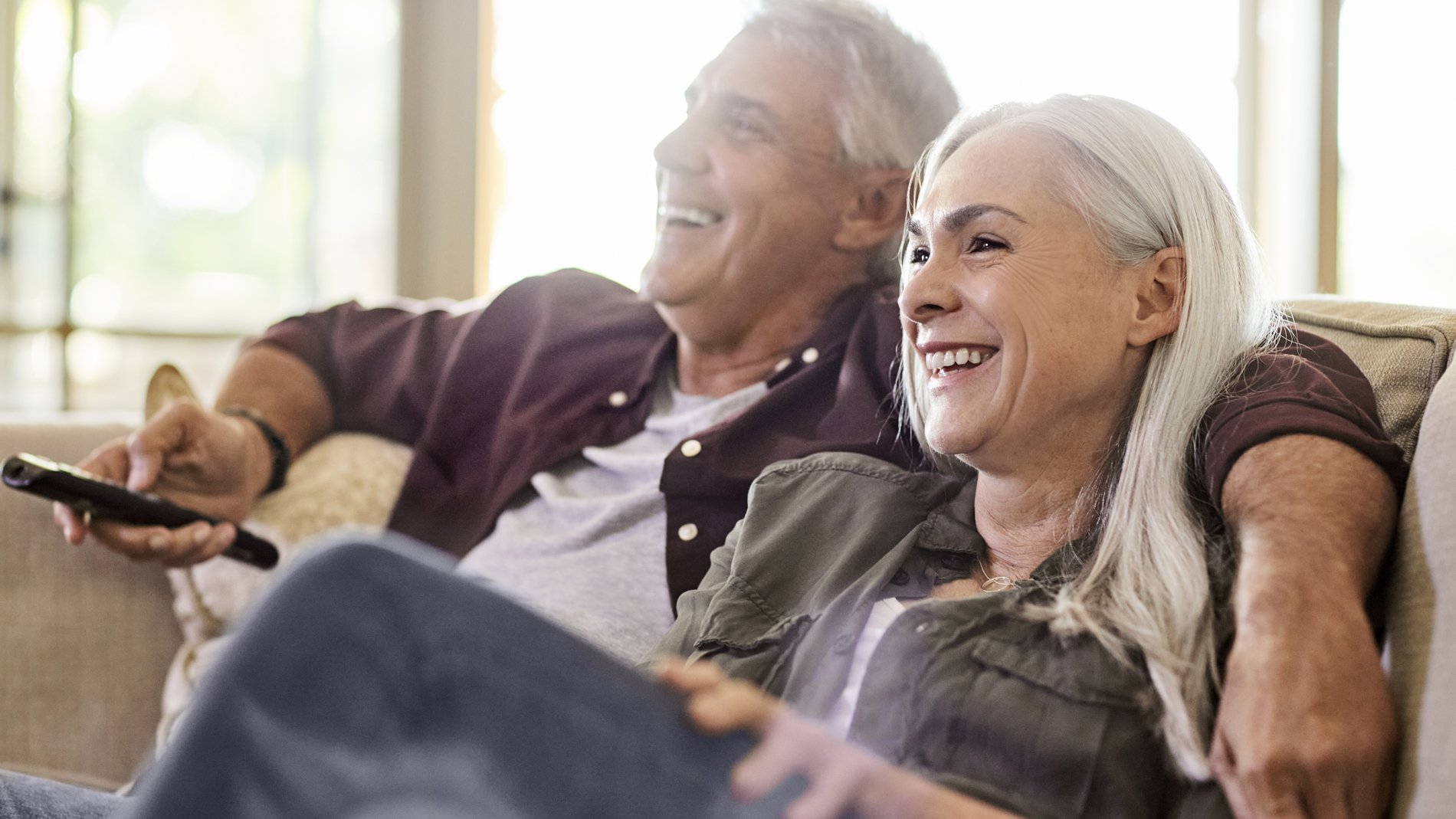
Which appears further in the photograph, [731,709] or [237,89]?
[237,89]

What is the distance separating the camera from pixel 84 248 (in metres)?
3.19

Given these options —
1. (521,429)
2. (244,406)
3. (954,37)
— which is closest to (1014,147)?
(521,429)

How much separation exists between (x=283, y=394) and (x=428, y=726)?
116cm

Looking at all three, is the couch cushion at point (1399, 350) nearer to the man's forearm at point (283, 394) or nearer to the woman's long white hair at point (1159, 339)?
the woman's long white hair at point (1159, 339)

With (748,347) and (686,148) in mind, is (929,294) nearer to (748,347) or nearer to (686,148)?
(748,347)

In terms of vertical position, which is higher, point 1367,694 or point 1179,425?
point 1179,425

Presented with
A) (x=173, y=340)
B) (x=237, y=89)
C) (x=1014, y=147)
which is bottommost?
(x=173, y=340)

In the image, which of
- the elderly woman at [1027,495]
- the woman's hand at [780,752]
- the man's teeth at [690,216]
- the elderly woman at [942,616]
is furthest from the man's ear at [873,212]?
the woman's hand at [780,752]

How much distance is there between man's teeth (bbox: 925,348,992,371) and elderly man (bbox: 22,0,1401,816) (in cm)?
17

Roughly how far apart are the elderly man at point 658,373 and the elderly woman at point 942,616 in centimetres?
16

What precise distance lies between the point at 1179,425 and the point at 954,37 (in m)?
2.60

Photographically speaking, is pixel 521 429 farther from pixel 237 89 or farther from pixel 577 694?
pixel 237 89

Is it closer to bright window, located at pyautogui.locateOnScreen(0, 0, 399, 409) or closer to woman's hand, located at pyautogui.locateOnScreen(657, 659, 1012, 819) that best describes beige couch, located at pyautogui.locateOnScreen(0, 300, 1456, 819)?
woman's hand, located at pyautogui.locateOnScreen(657, 659, 1012, 819)

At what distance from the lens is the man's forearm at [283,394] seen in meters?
1.67
